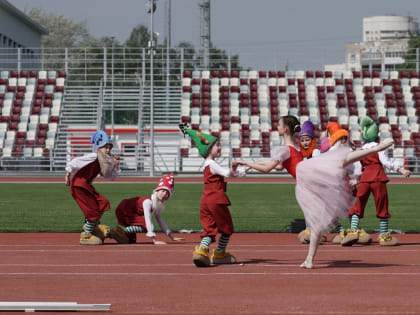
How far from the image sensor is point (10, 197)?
2397 centimetres

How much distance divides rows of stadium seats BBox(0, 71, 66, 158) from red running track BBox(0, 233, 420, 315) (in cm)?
2901

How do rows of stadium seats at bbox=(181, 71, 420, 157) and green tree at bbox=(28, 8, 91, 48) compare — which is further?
green tree at bbox=(28, 8, 91, 48)

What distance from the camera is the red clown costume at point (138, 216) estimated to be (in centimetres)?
1270

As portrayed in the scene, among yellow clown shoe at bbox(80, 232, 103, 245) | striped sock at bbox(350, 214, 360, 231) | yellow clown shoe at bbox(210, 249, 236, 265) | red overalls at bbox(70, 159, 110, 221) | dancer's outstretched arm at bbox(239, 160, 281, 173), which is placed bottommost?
yellow clown shoe at bbox(80, 232, 103, 245)

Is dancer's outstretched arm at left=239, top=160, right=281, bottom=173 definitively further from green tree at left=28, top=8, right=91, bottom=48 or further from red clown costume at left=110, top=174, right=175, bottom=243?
green tree at left=28, top=8, right=91, bottom=48

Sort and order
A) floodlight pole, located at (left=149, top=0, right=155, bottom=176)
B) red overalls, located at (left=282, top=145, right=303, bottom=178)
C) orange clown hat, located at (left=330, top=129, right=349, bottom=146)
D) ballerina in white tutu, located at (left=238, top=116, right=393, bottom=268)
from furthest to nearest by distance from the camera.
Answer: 1. floodlight pole, located at (left=149, top=0, right=155, bottom=176)
2. orange clown hat, located at (left=330, top=129, right=349, bottom=146)
3. red overalls, located at (left=282, top=145, right=303, bottom=178)
4. ballerina in white tutu, located at (left=238, top=116, right=393, bottom=268)

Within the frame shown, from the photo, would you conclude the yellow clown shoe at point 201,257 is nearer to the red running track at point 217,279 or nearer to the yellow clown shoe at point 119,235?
the red running track at point 217,279

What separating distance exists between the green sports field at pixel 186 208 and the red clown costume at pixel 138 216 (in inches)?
97.8

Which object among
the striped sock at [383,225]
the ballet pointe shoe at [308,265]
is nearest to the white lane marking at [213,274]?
the ballet pointe shoe at [308,265]

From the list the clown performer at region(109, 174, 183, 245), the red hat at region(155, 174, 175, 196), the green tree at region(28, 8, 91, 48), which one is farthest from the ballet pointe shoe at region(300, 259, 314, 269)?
the green tree at region(28, 8, 91, 48)

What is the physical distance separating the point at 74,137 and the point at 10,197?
17.9 metres

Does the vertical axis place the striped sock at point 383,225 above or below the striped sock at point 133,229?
above

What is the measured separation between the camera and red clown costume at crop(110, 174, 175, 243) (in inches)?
500

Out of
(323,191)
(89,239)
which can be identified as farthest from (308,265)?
(89,239)
